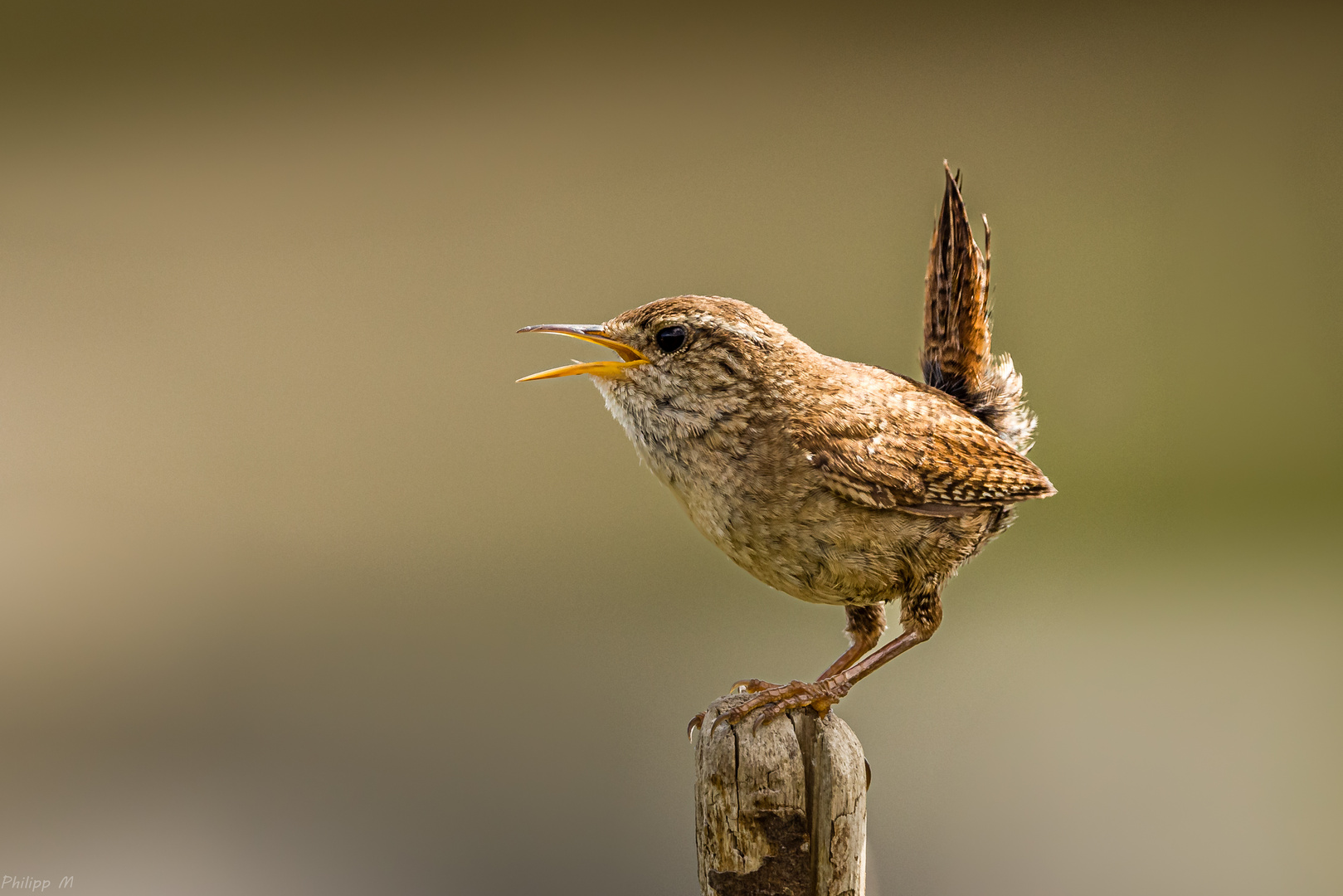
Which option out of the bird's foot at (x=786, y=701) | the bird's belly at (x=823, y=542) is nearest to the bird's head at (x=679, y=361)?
the bird's belly at (x=823, y=542)

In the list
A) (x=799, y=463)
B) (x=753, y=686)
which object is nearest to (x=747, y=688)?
(x=753, y=686)

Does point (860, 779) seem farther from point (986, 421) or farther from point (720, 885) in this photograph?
point (986, 421)

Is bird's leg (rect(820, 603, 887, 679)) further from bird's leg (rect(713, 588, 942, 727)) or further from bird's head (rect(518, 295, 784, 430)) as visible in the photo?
bird's head (rect(518, 295, 784, 430))

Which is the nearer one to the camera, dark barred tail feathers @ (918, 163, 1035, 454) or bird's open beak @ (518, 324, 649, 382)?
bird's open beak @ (518, 324, 649, 382)

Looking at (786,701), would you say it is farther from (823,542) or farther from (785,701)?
(823,542)

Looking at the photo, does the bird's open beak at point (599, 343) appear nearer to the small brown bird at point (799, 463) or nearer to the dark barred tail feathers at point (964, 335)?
the small brown bird at point (799, 463)

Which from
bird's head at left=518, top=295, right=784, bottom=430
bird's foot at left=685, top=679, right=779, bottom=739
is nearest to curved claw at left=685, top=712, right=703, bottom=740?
bird's foot at left=685, top=679, right=779, bottom=739

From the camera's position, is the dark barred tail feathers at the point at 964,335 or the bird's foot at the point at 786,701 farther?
the dark barred tail feathers at the point at 964,335
